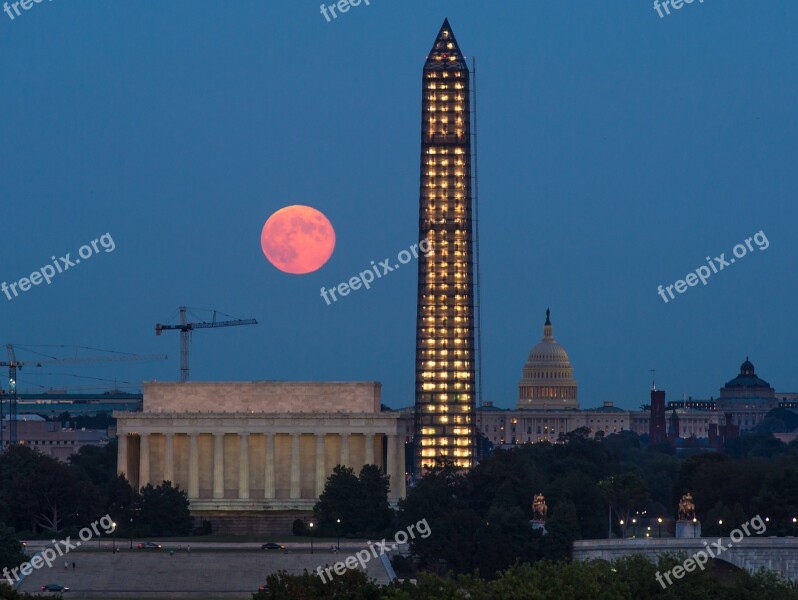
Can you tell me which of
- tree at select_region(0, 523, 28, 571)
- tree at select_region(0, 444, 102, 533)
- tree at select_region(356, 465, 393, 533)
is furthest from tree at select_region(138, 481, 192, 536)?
tree at select_region(0, 523, 28, 571)

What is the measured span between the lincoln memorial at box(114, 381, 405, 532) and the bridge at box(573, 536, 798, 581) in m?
34.5

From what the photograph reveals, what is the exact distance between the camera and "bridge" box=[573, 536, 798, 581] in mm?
147500

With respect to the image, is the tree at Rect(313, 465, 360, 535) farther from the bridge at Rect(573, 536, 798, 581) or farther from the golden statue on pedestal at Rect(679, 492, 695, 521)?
the golden statue on pedestal at Rect(679, 492, 695, 521)

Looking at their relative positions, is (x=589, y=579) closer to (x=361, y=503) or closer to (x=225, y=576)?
(x=225, y=576)

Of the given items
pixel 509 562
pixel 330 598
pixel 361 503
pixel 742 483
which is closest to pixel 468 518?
pixel 509 562

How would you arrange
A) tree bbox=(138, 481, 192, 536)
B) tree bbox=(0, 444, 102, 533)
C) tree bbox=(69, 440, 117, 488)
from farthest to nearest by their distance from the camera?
1. tree bbox=(69, 440, 117, 488)
2. tree bbox=(138, 481, 192, 536)
3. tree bbox=(0, 444, 102, 533)

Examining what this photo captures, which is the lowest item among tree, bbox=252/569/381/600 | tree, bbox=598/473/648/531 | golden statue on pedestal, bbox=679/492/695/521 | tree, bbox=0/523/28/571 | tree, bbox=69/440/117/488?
tree, bbox=252/569/381/600

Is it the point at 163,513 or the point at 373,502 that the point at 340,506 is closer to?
the point at 373,502

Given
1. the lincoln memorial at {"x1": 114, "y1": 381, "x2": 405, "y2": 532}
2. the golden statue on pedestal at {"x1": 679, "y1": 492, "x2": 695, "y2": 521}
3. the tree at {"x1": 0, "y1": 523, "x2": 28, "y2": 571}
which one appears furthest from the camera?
the lincoln memorial at {"x1": 114, "y1": 381, "x2": 405, "y2": 532}

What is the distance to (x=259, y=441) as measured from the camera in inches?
7244

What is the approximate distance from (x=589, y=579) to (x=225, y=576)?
28.8 metres

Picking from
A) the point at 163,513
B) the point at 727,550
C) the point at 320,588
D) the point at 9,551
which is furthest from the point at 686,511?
the point at 320,588

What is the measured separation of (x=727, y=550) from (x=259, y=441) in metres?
44.5

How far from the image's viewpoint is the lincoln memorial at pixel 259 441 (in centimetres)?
18275
